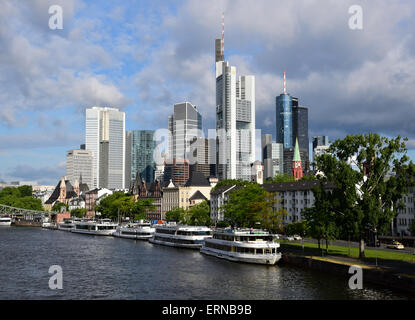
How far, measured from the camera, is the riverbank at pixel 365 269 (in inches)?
2195

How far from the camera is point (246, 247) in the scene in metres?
85.0

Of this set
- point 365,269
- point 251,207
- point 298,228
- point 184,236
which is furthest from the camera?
point 251,207

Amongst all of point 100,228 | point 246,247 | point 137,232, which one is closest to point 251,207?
point 246,247

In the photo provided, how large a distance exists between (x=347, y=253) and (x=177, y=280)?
31.7 metres

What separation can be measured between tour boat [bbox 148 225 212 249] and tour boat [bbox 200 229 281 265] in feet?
54.9

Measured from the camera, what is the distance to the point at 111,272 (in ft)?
238

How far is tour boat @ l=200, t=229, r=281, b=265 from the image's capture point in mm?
81688

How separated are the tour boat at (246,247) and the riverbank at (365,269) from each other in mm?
3074

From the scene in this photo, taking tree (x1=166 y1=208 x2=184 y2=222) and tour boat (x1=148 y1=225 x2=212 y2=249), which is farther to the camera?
tree (x1=166 y1=208 x2=184 y2=222)

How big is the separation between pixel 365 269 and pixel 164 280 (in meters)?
27.2

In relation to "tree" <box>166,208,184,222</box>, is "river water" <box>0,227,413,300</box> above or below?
below

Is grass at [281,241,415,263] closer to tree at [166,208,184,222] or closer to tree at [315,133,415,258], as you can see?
tree at [315,133,415,258]

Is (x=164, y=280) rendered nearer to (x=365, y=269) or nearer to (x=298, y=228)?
(x=365, y=269)

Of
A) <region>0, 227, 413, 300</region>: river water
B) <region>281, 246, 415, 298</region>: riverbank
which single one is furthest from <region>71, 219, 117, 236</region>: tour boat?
<region>281, 246, 415, 298</region>: riverbank
